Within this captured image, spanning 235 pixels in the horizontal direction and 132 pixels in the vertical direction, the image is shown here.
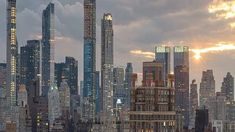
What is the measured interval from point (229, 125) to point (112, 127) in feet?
89.9

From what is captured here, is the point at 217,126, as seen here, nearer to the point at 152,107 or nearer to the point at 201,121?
the point at 201,121

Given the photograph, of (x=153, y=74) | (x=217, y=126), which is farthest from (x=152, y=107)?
(x=217, y=126)

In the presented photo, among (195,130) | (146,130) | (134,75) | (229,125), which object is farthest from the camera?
(195,130)

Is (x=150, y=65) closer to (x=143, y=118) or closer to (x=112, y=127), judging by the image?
(x=143, y=118)

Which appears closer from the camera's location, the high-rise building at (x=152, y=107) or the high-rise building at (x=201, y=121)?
the high-rise building at (x=152, y=107)

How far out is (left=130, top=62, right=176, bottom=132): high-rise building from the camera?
307 ft

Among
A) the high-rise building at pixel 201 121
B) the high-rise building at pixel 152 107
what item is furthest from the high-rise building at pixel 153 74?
the high-rise building at pixel 201 121

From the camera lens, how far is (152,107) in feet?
310

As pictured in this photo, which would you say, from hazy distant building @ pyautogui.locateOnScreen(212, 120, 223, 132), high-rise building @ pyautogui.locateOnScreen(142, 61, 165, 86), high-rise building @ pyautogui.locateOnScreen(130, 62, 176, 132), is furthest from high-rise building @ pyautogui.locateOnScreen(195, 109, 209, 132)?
high-rise building @ pyautogui.locateOnScreen(130, 62, 176, 132)

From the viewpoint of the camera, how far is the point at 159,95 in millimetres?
95188

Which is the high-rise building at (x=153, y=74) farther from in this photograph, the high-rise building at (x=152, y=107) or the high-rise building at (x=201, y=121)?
the high-rise building at (x=201, y=121)

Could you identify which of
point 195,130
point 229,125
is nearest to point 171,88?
point 229,125

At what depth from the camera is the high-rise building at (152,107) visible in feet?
307

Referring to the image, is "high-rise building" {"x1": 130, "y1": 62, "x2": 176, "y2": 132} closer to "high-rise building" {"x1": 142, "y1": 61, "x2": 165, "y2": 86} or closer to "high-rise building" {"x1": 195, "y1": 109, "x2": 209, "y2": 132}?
"high-rise building" {"x1": 142, "y1": 61, "x2": 165, "y2": 86}
